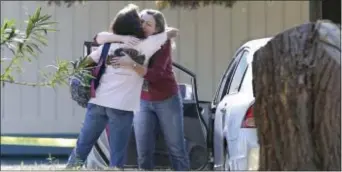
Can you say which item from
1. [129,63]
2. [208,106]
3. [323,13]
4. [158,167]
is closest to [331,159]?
[129,63]

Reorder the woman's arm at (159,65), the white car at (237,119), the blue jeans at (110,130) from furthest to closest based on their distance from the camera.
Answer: the woman's arm at (159,65), the blue jeans at (110,130), the white car at (237,119)

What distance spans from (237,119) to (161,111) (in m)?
0.97

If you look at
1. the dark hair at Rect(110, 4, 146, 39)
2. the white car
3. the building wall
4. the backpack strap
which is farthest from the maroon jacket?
the building wall

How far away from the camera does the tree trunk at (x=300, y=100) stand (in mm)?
3033

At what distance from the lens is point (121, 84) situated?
21.1 feet

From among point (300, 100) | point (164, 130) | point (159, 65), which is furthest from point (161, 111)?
point (300, 100)

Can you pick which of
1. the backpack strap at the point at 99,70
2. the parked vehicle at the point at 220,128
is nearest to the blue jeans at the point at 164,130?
the parked vehicle at the point at 220,128

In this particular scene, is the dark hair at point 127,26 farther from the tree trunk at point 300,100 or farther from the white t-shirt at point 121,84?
the tree trunk at point 300,100

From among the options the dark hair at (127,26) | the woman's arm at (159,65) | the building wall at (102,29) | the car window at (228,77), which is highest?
the dark hair at (127,26)

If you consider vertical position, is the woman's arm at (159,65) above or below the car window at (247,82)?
above

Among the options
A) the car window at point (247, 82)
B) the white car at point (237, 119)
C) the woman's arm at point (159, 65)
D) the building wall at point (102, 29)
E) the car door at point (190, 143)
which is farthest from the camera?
the building wall at point (102, 29)

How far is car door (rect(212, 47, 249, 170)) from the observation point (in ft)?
21.3

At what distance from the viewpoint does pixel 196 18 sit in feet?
47.8

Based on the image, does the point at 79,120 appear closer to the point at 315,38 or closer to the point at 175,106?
the point at 175,106
